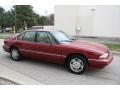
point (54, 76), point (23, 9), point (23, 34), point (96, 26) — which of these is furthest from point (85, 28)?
point (23, 9)

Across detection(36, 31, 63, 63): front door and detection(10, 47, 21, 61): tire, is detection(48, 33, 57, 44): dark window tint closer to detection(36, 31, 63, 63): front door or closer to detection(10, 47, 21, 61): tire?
detection(36, 31, 63, 63): front door

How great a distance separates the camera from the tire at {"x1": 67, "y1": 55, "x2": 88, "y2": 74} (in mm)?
5696

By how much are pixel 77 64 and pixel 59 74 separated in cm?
64

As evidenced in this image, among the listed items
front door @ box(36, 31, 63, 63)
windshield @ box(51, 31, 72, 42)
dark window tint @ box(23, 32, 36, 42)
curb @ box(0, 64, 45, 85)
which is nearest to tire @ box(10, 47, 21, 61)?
dark window tint @ box(23, 32, 36, 42)

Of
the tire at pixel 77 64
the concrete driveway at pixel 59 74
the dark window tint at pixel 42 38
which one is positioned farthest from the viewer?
the dark window tint at pixel 42 38

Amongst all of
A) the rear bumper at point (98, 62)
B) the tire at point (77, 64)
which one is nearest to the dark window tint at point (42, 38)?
the tire at point (77, 64)

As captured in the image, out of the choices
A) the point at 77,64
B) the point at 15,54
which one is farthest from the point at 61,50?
the point at 15,54

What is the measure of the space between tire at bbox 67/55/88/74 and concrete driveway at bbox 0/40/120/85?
0.54ft

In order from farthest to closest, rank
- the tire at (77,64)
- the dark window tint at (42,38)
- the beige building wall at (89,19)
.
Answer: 1. the beige building wall at (89,19)
2. the dark window tint at (42,38)
3. the tire at (77,64)

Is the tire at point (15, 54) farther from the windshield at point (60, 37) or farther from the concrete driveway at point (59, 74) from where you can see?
the windshield at point (60, 37)

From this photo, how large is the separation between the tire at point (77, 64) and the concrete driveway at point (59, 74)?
16 cm

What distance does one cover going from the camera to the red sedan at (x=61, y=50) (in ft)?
18.4

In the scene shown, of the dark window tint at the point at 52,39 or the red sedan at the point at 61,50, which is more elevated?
the dark window tint at the point at 52,39

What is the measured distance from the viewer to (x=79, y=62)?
5750 mm
